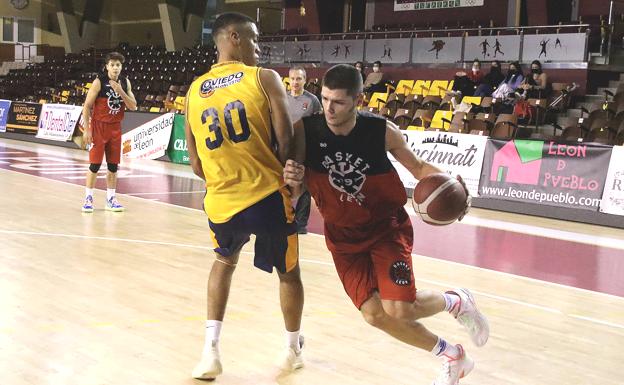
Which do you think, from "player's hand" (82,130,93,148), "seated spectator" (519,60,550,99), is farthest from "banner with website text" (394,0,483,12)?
"player's hand" (82,130,93,148)

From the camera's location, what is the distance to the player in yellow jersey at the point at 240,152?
388 cm

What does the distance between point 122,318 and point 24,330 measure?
2.02 feet

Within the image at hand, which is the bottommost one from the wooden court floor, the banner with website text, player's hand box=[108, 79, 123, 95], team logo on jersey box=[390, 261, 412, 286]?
the wooden court floor

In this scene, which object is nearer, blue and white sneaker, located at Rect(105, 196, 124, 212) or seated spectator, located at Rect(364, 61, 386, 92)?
blue and white sneaker, located at Rect(105, 196, 124, 212)

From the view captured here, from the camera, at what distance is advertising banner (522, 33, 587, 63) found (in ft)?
55.4

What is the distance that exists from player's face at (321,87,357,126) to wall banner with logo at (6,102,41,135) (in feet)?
61.7

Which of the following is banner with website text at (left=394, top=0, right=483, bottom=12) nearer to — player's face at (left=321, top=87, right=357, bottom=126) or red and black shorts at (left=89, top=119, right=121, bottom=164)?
red and black shorts at (left=89, top=119, right=121, bottom=164)

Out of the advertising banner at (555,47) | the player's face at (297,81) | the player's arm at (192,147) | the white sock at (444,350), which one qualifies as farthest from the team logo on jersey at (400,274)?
the advertising banner at (555,47)

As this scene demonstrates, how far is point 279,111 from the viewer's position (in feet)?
12.6

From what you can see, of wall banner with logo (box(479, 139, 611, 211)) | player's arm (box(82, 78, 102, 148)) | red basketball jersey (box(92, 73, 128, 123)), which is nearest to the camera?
player's arm (box(82, 78, 102, 148))

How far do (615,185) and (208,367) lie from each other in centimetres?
762

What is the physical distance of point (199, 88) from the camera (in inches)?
157

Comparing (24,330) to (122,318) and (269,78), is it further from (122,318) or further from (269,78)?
(269,78)

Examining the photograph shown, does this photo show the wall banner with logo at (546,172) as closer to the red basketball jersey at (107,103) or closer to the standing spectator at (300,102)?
the standing spectator at (300,102)
